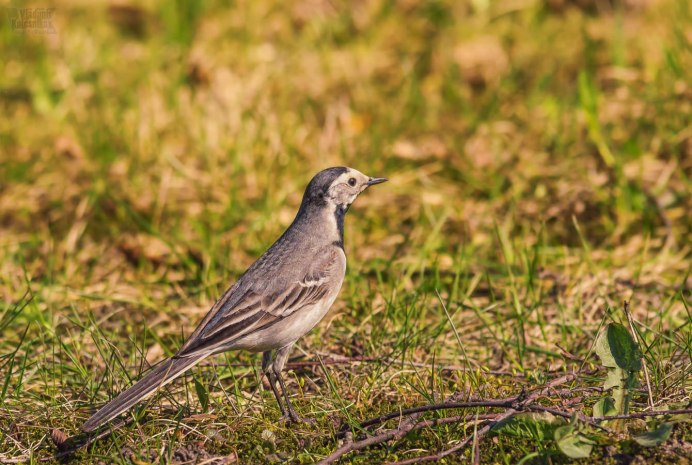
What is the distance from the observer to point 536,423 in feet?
13.3

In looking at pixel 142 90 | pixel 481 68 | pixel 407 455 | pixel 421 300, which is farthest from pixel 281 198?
pixel 407 455

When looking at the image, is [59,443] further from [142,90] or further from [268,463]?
[142,90]

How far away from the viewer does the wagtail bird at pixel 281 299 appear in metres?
4.68

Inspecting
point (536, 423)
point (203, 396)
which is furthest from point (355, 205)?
point (536, 423)

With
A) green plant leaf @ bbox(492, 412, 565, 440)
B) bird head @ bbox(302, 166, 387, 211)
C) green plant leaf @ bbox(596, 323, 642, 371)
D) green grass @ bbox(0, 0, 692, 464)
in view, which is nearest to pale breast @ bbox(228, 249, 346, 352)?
green grass @ bbox(0, 0, 692, 464)

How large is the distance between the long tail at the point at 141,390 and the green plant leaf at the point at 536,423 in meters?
1.66

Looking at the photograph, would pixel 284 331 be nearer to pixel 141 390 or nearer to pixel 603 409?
pixel 141 390

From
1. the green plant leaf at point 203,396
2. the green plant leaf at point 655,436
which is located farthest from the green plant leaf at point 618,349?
the green plant leaf at point 203,396

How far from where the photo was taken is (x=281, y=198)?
24.7ft

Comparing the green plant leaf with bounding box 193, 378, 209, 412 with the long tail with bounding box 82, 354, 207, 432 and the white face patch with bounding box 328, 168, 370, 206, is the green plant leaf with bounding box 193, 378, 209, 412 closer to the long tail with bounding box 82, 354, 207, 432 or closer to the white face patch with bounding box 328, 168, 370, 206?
the long tail with bounding box 82, 354, 207, 432

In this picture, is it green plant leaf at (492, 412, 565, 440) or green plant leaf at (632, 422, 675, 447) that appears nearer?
green plant leaf at (632, 422, 675, 447)

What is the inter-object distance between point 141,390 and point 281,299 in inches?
42.5

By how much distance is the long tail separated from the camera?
423cm

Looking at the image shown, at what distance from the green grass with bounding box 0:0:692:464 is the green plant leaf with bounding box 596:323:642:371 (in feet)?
0.92
